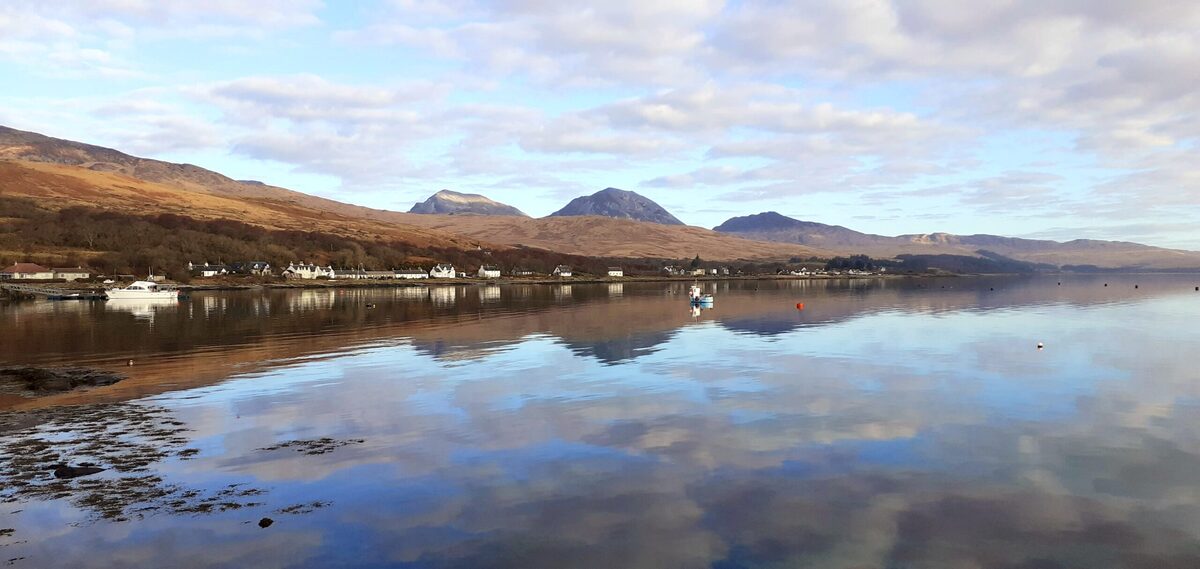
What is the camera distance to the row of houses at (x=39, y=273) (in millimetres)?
155125

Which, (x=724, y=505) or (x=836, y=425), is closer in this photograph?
(x=724, y=505)

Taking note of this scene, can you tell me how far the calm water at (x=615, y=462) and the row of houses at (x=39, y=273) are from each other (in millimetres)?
151699

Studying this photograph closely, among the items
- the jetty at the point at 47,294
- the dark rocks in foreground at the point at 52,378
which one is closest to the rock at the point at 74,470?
the dark rocks in foreground at the point at 52,378

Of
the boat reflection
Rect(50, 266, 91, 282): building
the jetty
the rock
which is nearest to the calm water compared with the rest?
the rock

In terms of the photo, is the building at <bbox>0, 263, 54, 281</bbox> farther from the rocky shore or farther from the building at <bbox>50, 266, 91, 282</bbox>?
the rocky shore

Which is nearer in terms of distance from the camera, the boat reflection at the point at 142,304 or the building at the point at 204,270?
the boat reflection at the point at 142,304

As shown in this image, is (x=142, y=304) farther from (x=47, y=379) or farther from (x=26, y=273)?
(x=47, y=379)

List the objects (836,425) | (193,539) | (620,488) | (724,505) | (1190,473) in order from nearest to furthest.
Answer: (193,539), (724,505), (620,488), (1190,473), (836,425)

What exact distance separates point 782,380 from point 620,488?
18523 millimetres

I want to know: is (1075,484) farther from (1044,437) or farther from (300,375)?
(300,375)

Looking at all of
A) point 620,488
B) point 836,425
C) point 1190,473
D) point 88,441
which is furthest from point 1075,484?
point 88,441

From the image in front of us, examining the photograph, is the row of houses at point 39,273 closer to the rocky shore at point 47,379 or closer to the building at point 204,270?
the building at point 204,270

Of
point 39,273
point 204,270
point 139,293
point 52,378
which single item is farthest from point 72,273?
point 52,378

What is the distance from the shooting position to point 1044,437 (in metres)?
21.8
